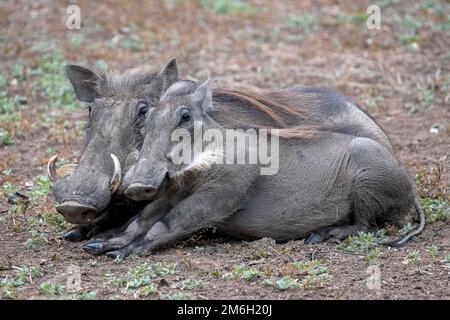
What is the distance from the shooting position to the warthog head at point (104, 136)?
517cm

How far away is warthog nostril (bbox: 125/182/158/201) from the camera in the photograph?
495 centimetres

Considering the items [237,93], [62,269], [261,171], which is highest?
[237,93]

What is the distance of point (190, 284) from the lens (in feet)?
14.8

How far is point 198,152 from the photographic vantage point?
535 cm

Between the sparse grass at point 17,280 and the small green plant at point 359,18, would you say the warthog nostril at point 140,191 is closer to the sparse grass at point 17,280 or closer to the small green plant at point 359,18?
the sparse grass at point 17,280

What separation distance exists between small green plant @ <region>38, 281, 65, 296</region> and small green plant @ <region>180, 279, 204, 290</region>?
59 centimetres

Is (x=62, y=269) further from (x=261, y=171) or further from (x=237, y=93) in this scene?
(x=237, y=93)

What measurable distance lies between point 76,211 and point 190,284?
919 millimetres

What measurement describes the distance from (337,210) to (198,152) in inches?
37.5

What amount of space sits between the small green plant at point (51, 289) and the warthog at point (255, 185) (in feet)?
2.04

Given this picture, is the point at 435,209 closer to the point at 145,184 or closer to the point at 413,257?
the point at 413,257

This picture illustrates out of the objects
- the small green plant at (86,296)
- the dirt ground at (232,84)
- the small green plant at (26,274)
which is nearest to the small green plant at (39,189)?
the dirt ground at (232,84)
